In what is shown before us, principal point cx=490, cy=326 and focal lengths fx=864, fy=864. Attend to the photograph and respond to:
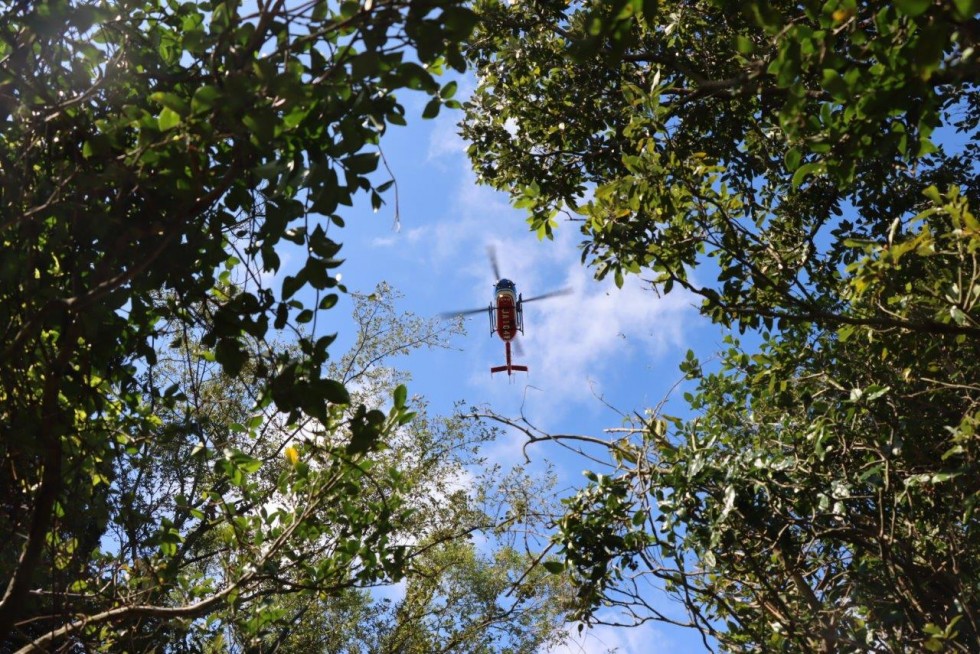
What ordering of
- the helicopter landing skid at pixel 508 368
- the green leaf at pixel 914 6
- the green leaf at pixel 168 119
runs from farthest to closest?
the helicopter landing skid at pixel 508 368 → the green leaf at pixel 168 119 → the green leaf at pixel 914 6

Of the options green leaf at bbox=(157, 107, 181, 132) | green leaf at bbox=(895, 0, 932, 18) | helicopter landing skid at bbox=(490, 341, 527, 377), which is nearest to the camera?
green leaf at bbox=(895, 0, 932, 18)

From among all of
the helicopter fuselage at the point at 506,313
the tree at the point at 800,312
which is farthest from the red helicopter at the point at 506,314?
the tree at the point at 800,312

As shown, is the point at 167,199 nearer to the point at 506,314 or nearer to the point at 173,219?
the point at 173,219

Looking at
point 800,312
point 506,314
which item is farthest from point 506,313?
point 800,312

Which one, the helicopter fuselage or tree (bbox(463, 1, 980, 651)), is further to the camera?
the helicopter fuselage

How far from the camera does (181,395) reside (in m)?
3.90

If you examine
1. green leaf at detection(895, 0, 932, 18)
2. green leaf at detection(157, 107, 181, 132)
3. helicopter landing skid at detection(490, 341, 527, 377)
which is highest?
helicopter landing skid at detection(490, 341, 527, 377)

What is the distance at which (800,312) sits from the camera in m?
4.96

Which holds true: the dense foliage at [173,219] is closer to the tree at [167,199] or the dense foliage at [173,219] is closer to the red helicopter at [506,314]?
the tree at [167,199]

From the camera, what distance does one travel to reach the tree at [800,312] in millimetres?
2998

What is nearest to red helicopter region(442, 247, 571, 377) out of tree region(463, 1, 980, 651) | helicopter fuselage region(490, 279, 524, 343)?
helicopter fuselage region(490, 279, 524, 343)

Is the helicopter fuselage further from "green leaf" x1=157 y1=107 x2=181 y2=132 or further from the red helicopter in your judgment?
"green leaf" x1=157 y1=107 x2=181 y2=132

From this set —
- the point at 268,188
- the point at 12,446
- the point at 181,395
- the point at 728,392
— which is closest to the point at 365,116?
the point at 268,188

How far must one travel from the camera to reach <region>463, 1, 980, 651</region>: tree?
3.00 m
